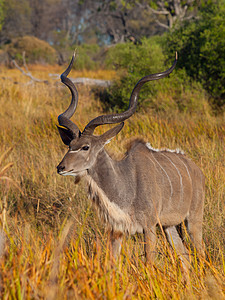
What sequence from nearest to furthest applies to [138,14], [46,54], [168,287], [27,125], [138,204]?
[168,287]
[138,204]
[27,125]
[46,54]
[138,14]

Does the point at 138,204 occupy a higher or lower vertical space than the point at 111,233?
higher

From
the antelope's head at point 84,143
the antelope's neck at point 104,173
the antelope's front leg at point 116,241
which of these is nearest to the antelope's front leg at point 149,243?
the antelope's front leg at point 116,241

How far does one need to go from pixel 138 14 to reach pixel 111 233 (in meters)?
35.3

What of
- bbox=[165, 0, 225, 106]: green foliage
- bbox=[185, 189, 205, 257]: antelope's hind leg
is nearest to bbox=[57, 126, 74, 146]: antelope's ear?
bbox=[185, 189, 205, 257]: antelope's hind leg

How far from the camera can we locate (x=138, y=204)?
2.98m

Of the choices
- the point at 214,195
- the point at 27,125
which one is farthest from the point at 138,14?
the point at 214,195

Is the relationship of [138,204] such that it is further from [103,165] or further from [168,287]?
[168,287]

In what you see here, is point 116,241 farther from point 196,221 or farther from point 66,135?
point 66,135

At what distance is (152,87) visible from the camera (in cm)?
802

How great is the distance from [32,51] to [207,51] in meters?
16.7

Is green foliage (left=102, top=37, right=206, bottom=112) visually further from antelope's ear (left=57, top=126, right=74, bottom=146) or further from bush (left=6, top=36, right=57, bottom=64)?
bush (left=6, top=36, right=57, bottom=64)

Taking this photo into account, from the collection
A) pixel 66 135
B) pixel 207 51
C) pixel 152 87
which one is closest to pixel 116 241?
pixel 66 135

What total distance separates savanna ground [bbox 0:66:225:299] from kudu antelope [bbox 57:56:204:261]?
0.12 m

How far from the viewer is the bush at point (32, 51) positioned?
21750mm
